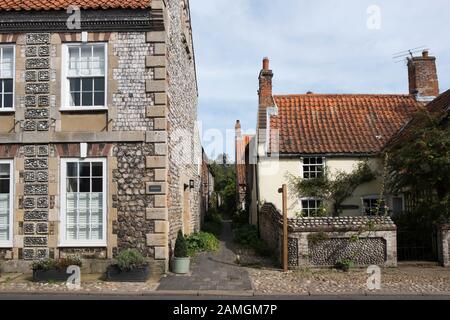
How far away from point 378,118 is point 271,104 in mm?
5281

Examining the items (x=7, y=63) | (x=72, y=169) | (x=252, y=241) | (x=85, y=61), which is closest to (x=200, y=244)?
(x=252, y=241)

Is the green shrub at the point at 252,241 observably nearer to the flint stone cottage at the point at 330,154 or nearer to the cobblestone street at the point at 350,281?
the flint stone cottage at the point at 330,154

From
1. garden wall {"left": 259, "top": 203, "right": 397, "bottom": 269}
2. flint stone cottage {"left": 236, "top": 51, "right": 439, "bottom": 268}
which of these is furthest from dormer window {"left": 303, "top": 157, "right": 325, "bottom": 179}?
garden wall {"left": 259, "top": 203, "right": 397, "bottom": 269}

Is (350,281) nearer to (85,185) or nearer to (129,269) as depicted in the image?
(129,269)

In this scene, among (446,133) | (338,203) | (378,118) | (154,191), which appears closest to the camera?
(154,191)

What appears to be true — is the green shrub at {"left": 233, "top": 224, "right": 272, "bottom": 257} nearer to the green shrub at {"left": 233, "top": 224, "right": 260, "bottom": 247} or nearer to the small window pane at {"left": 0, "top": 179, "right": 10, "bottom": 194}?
the green shrub at {"left": 233, "top": 224, "right": 260, "bottom": 247}

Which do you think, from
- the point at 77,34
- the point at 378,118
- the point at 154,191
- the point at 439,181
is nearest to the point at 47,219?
the point at 154,191

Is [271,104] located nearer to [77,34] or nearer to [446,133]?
[446,133]

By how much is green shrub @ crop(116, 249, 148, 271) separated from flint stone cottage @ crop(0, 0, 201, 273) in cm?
78

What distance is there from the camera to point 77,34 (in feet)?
43.4

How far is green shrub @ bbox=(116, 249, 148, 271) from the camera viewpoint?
38.5 feet

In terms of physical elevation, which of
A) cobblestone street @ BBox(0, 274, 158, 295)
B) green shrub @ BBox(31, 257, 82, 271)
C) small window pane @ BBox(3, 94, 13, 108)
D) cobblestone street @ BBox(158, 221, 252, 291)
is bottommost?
cobblestone street @ BBox(158, 221, 252, 291)

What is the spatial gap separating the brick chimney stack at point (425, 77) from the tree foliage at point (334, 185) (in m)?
6.78

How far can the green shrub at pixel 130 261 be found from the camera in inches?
462
